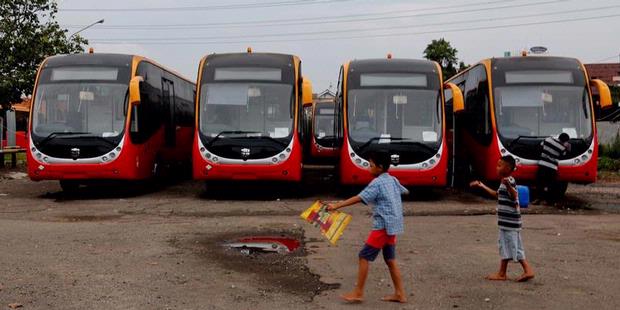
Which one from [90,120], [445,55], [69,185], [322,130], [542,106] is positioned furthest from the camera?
[445,55]

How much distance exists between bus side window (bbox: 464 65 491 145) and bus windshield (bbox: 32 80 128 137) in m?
8.19

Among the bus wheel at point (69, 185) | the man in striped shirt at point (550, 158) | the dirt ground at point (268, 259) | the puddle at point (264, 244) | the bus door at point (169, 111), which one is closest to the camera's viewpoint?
the dirt ground at point (268, 259)

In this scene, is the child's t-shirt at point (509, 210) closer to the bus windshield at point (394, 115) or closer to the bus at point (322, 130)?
the bus windshield at point (394, 115)

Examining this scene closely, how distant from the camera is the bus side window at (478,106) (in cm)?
1733

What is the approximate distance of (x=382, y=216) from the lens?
6934 millimetres

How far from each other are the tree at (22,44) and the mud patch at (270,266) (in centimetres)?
1604

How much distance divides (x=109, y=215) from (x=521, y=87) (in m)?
9.36

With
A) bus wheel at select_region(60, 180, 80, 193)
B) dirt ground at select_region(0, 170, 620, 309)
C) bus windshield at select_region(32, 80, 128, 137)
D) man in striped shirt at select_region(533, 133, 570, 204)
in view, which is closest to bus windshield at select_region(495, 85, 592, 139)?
man in striped shirt at select_region(533, 133, 570, 204)

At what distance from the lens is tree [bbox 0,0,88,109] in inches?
965

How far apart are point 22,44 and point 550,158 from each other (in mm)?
17588

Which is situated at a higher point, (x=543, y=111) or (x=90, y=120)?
(x=543, y=111)

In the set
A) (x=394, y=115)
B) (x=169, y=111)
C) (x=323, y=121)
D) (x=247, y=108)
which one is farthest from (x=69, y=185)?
(x=323, y=121)

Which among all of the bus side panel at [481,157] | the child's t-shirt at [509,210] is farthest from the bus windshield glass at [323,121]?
the child's t-shirt at [509,210]

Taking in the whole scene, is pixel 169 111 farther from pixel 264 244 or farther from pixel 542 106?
pixel 264 244
